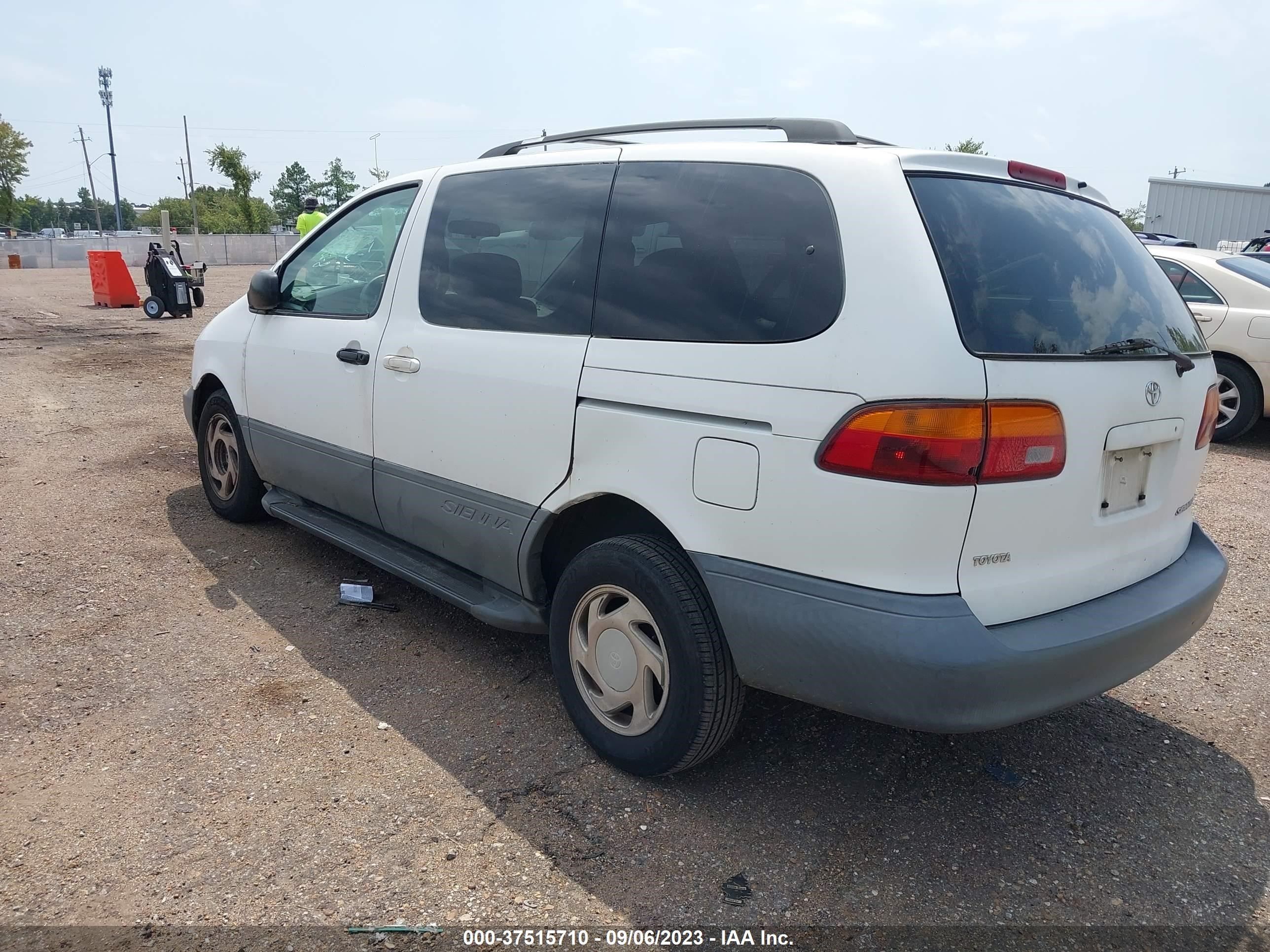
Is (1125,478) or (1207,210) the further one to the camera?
(1207,210)

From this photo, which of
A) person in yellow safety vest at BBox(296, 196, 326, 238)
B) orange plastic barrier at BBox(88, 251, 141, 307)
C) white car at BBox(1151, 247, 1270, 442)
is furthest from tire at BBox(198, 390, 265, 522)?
orange plastic barrier at BBox(88, 251, 141, 307)

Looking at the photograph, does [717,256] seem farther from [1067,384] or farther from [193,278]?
[193,278]

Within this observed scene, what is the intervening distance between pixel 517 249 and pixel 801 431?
149 centimetres

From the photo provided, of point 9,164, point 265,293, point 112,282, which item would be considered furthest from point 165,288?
point 9,164

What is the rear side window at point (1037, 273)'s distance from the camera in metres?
2.39

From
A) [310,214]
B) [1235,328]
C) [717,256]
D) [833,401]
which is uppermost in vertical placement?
[310,214]

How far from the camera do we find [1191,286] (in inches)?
336

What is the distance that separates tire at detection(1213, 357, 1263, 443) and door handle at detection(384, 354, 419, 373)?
24.2 feet

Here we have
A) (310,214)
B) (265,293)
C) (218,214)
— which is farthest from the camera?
(218,214)

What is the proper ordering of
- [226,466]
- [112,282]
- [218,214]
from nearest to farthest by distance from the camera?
[226,466], [112,282], [218,214]

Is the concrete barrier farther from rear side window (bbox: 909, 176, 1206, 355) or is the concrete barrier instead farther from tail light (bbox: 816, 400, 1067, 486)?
tail light (bbox: 816, 400, 1067, 486)

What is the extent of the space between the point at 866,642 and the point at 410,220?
2619mm

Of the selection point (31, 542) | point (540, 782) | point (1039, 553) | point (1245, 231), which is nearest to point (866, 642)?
point (1039, 553)

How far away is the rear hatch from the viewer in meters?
2.35
